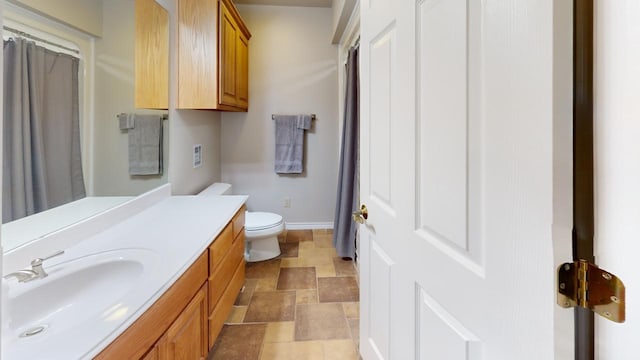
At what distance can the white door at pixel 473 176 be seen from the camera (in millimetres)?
499

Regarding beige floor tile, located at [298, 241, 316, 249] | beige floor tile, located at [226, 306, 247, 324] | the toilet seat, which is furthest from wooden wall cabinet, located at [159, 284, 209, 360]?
beige floor tile, located at [298, 241, 316, 249]

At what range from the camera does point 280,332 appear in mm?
2008

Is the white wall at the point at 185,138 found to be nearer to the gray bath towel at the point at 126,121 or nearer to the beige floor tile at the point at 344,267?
the gray bath towel at the point at 126,121

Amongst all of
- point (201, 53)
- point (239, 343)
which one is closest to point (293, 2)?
point (201, 53)

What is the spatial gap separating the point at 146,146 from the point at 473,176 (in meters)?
1.86

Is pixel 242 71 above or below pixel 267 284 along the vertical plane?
above

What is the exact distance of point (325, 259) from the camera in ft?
10.5

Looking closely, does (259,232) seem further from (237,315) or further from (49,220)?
(49,220)

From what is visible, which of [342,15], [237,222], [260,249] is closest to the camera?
[237,222]

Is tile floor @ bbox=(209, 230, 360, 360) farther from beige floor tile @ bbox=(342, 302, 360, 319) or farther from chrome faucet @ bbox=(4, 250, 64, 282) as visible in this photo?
chrome faucet @ bbox=(4, 250, 64, 282)

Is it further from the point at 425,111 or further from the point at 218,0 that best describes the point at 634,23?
the point at 218,0

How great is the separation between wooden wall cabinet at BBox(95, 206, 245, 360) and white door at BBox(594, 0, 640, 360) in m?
0.95

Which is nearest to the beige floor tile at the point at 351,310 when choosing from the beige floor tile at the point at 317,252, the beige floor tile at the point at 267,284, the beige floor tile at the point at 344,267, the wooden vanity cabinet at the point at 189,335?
the beige floor tile at the point at 344,267

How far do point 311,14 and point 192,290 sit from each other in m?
3.42
